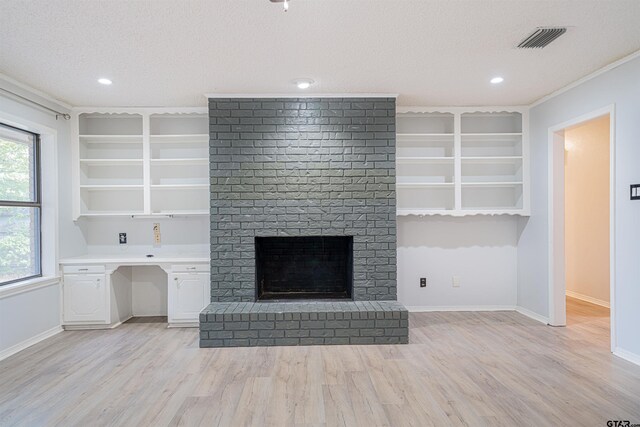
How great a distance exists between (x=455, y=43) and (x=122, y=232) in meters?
4.04

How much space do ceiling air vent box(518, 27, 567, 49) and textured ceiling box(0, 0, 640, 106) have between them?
2.9 inches

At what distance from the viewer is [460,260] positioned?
4.50 meters

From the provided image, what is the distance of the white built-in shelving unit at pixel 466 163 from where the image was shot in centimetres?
427

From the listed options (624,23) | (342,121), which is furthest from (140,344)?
(624,23)

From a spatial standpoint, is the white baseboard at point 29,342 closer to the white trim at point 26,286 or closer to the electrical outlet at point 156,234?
the white trim at point 26,286

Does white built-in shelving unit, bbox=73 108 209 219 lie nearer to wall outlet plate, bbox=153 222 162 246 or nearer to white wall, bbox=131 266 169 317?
wall outlet plate, bbox=153 222 162 246

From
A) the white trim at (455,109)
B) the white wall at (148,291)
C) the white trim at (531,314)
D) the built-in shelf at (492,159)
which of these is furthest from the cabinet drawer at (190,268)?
the white trim at (531,314)

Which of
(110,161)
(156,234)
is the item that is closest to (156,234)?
(156,234)

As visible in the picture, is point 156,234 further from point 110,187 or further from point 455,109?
point 455,109

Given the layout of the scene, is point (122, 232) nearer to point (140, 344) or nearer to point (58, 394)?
point (140, 344)

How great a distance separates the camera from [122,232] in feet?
14.5

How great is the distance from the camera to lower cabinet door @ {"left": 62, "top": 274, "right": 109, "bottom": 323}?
387cm

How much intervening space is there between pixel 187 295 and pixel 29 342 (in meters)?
1.42

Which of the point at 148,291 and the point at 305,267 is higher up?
the point at 305,267
